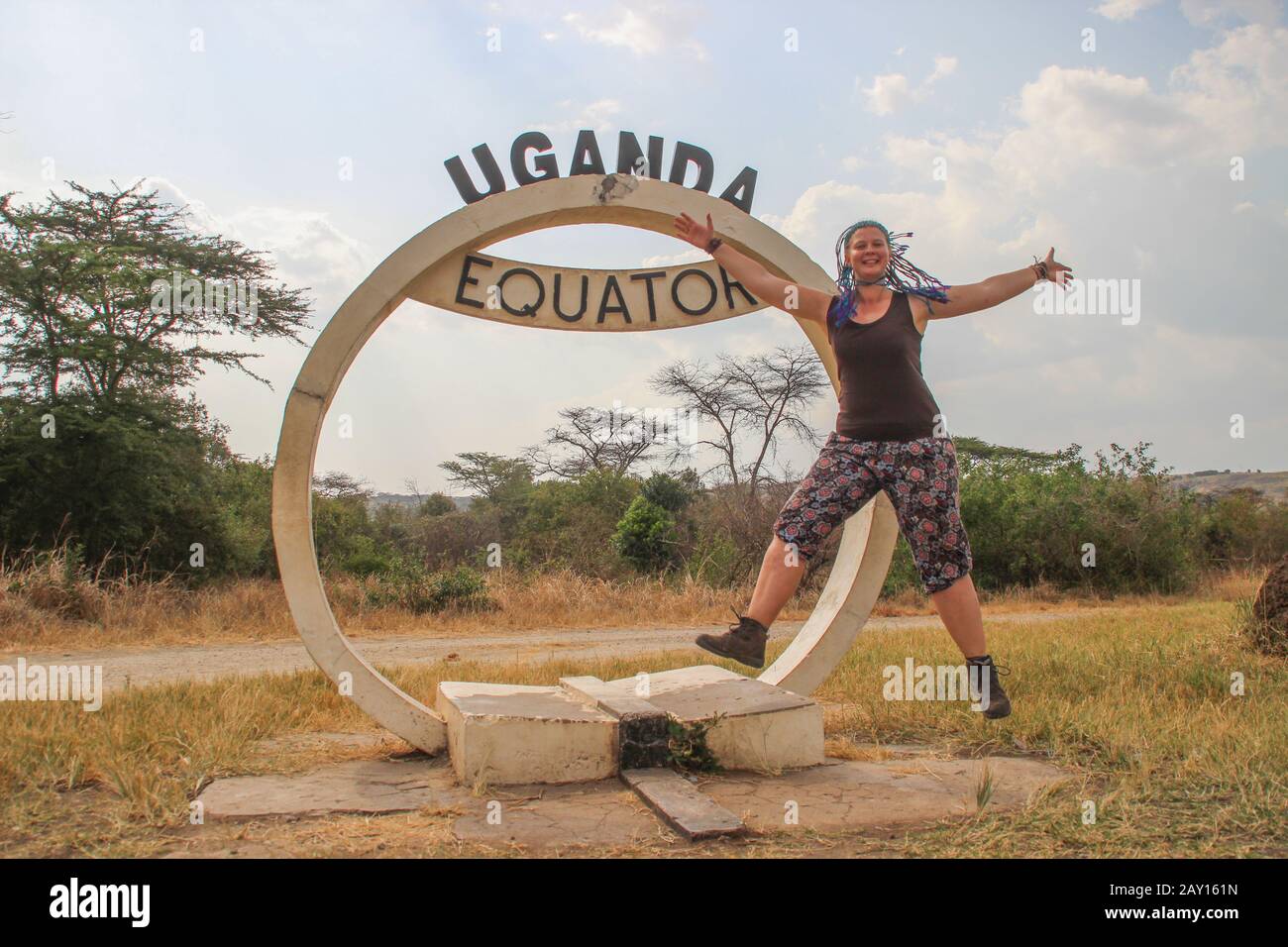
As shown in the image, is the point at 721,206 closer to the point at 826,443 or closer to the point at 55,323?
the point at 826,443

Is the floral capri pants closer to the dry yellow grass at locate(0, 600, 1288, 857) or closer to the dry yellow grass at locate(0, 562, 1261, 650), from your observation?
the dry yellow grass at locate(0, 600, 1288, 857)

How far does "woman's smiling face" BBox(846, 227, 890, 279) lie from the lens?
14.4 feet

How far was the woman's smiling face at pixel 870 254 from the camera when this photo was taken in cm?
440

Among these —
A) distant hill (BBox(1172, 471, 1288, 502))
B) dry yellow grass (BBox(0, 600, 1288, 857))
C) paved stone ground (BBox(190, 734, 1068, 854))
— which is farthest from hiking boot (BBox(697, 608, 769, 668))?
distant hill (BBox(1172, 471, 1288, 502))

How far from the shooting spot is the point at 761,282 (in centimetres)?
450

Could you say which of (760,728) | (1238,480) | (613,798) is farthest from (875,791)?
(1238,480)

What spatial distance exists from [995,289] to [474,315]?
8.01 ft

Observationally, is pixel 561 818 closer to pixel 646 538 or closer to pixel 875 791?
pixel 875 791

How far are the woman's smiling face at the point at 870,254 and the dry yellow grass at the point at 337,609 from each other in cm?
822

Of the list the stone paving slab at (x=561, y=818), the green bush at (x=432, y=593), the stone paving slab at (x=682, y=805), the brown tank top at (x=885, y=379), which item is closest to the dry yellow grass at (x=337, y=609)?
the green bush at (x=432, y=593)

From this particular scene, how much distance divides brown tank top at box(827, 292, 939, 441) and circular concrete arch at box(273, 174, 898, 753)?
3.03ft

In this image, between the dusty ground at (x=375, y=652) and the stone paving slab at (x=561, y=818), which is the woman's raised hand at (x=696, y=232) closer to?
the stone paving slab at (x=561, y=818)

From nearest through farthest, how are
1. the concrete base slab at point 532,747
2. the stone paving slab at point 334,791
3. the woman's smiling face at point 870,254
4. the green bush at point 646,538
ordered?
the stone paving slab at point 334,791, the concrete base slab at point 532,747, the woman's smiling face at point 870,254, the green bush at point 646,538

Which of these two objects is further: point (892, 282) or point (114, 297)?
point (114, 297)
